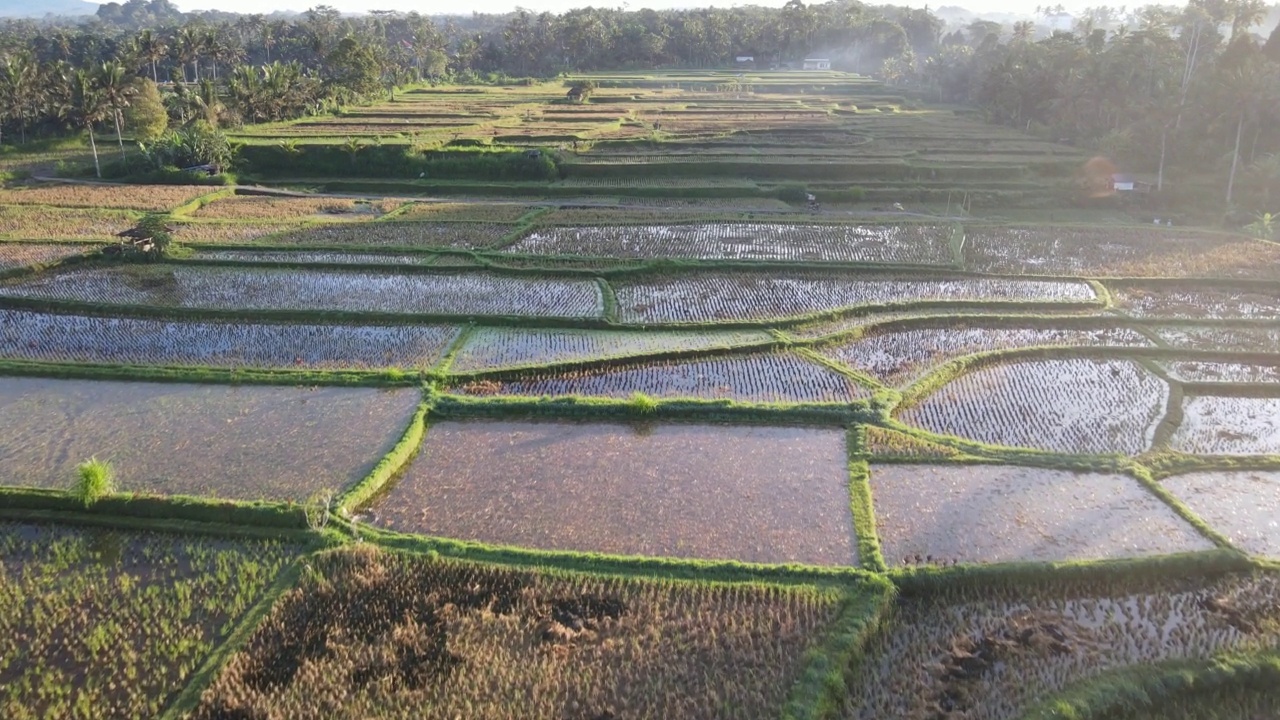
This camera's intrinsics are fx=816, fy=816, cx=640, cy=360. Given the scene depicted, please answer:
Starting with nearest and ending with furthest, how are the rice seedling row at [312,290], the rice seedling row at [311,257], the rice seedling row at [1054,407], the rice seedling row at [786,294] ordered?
the rice seedling row at [1054,407] → the rice seedling row at [786,294] → the rice seedling row at [312,290] → the rice seedling row at [311,257]

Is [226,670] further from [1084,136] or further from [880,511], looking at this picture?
[1084,136]

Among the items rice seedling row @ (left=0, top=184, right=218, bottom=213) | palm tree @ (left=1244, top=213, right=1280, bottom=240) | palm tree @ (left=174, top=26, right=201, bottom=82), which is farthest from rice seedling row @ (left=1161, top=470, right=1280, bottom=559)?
palm tree @ (left=174, top=26, right=201, bottom=82)

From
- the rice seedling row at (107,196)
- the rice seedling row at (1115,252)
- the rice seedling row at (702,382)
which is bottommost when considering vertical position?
the rice seedling row at (702,382)

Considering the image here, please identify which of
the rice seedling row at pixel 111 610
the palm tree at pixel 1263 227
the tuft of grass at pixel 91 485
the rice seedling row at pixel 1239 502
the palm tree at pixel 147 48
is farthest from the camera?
the palm tree at pixel 147 48

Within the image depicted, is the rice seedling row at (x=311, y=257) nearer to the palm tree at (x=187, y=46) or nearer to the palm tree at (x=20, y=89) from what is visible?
the palm tree at (x=20, y=89)

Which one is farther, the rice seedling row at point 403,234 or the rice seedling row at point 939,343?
the rice seedling row at point 403,234

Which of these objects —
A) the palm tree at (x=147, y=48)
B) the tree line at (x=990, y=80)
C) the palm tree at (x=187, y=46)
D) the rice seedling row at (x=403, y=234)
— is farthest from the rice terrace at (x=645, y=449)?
the palm tree at (x=187, y=46)

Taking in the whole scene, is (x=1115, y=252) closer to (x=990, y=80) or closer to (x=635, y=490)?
(x=635, y=490)
